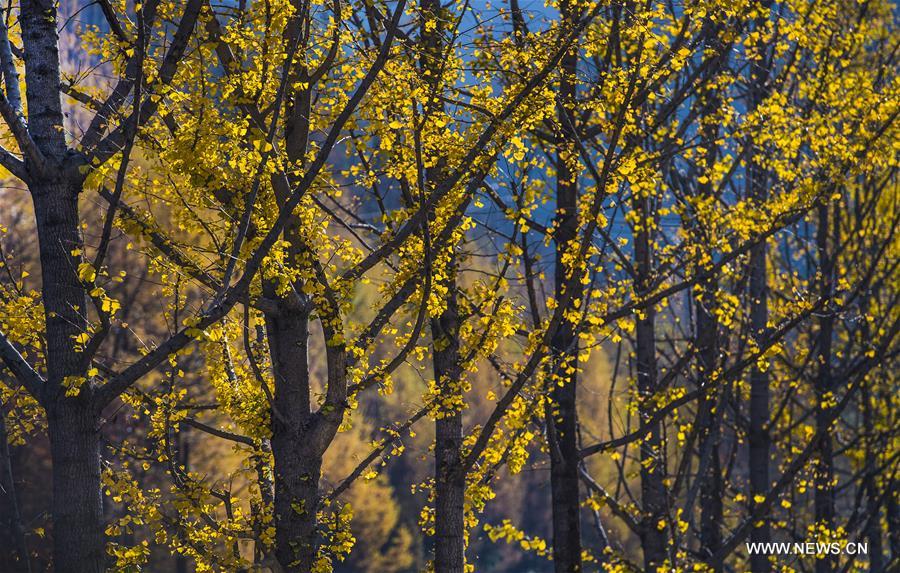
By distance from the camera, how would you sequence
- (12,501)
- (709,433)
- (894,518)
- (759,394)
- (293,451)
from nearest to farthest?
(293,451)
(12,501)
(709,433)
(759,394)
(894,518)

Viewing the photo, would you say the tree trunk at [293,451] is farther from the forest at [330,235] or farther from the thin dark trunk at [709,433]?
the thin dark trunk at [709,433]

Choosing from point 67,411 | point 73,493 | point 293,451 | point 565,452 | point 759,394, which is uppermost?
point 759,394

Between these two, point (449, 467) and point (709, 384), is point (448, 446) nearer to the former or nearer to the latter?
point (449, 467)

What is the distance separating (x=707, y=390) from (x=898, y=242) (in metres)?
9.99

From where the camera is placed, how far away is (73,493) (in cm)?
496

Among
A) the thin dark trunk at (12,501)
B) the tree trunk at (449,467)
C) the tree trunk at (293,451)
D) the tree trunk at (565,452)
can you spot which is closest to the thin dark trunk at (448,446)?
the tree trunk at (449,467)

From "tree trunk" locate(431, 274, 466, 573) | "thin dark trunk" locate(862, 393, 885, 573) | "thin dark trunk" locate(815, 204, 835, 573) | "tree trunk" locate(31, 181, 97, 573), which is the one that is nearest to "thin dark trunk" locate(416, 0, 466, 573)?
"tree trunk" locate(431, 274, 466, 573)

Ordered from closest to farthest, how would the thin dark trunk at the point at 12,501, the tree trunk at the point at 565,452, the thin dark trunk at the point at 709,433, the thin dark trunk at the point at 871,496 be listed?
the thin dark trunk at the point at 12,501 < the tree trunk at the point at 565,452 < the thin dark trunk at the point at 709,433 < the thin dark trunk at the point at 871,496

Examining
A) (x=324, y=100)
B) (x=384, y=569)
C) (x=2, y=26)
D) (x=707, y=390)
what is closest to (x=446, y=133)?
(x=324, y=100)

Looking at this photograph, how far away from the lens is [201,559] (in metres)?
6.88

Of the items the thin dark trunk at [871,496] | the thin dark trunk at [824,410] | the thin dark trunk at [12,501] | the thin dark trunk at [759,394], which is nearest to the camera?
the thin dark trunk at [12,501]

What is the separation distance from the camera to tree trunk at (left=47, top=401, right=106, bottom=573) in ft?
16.2

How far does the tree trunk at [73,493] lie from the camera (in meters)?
4.94

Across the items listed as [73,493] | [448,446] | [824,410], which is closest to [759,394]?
[824,410]
